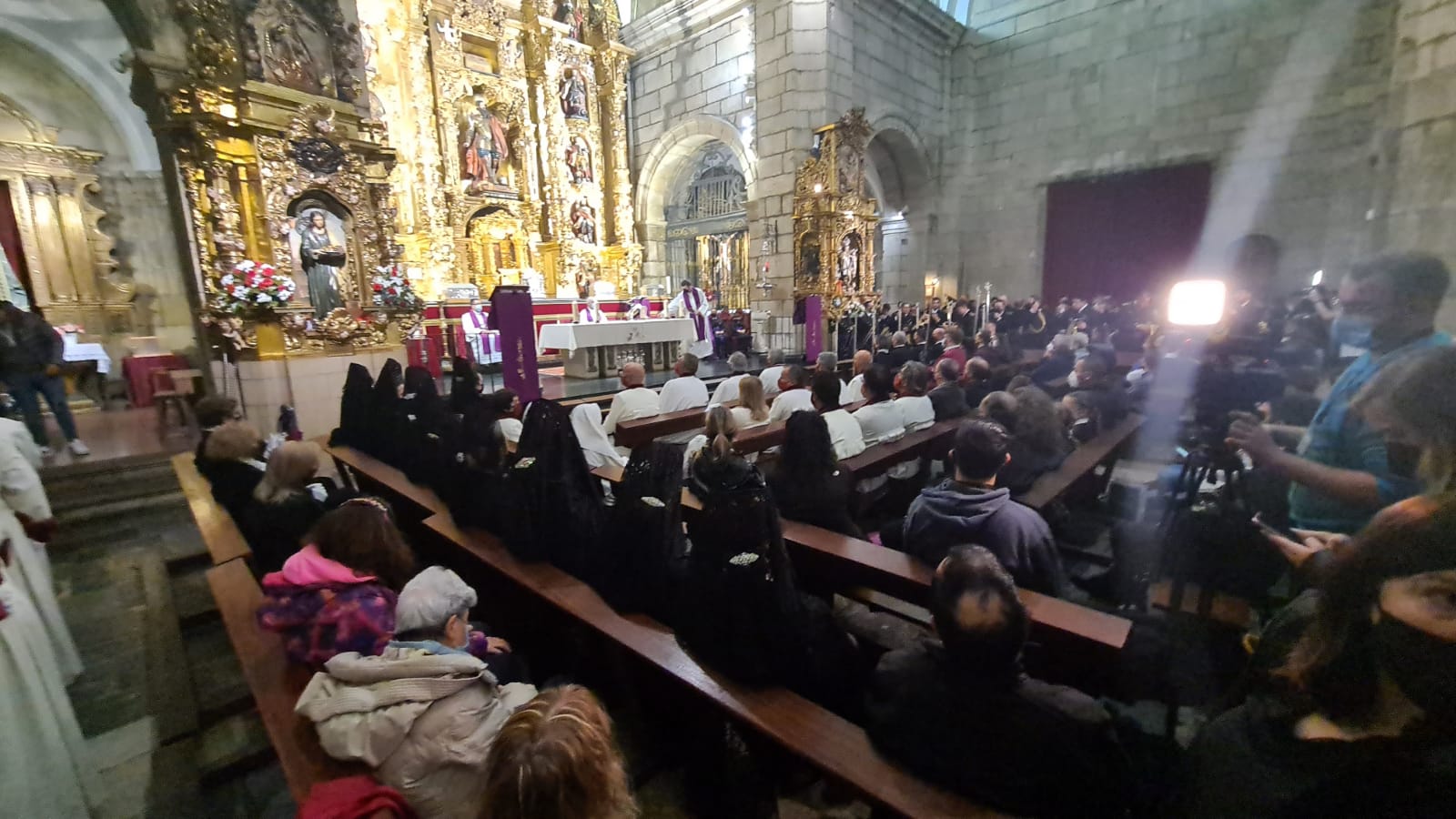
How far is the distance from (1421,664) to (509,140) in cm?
→ 1295

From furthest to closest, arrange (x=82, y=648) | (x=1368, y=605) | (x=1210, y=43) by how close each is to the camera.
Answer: (x=1210, y=43) → (x=82, y=648) → (x=1368, y=605)

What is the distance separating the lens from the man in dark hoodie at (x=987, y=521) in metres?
2.03

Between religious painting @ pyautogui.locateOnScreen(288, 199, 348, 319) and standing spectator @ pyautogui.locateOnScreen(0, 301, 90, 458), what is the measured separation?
1923mm

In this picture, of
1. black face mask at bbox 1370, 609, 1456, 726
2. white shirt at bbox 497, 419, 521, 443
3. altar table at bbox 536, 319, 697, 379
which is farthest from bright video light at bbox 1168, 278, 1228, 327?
white shirt at bbox 497, 419, 521, 443

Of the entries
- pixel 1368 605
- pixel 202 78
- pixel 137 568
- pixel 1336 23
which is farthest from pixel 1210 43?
pixel 137 568

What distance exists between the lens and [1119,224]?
34.9 ft

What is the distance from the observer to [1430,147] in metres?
2.34

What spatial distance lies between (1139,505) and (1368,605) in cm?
325

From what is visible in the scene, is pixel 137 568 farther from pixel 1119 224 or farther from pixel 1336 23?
pixel 1336 23

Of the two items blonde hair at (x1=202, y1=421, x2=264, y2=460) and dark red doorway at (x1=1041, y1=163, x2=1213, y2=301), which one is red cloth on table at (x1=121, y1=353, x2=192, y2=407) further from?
dark red doorway at (x1=1041, y1=163, x2=1213, y2=301)

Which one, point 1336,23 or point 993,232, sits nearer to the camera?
point 1336,23

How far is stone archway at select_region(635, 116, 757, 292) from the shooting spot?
1095 cm

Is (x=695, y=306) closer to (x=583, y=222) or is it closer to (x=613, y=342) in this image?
(x=613, y=342)

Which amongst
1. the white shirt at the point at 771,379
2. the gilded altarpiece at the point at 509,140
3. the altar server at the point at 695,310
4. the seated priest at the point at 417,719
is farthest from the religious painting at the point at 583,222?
the seated priest at the point at 417,719
